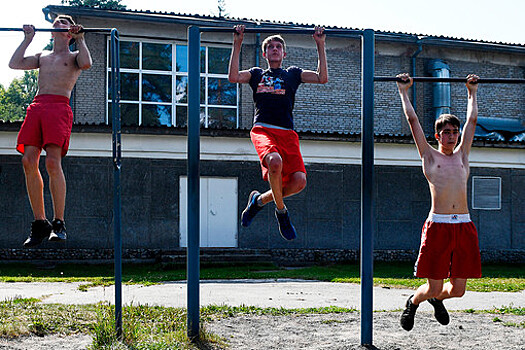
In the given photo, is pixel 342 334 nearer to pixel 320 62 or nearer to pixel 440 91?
pixel 320 62

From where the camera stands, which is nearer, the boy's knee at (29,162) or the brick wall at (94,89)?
the boy's knee at (29,162)

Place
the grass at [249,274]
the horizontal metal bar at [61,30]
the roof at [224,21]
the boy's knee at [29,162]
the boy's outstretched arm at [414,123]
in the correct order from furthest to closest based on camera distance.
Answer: the roof at [224,21] → the grass at [249,274] → the boy's knee at [29,162] → the horizontal metal bar at [61,30] → the boy's outstretched arm at [414,123]

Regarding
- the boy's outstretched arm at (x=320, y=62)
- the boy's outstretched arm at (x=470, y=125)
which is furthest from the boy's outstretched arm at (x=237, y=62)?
the boy's outstretched arm at (x=470, y=125)

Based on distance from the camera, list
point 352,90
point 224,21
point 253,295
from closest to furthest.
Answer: point 253,295
point 224,21
point 352,90

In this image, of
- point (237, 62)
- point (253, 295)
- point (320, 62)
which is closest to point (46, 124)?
point (237, 62)

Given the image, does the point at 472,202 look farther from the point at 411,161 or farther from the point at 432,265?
the point at 432,265

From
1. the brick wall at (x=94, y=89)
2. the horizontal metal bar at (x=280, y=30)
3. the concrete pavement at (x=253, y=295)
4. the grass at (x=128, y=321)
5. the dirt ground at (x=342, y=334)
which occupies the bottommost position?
the concrete pavement at (x=253, y=295)

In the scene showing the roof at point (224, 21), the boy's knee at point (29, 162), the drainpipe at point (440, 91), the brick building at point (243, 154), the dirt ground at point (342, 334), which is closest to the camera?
the boy's knee at point (29, 162)

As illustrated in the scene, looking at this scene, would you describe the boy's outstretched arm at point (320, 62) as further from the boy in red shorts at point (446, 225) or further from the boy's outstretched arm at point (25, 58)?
the boy's outstretched arm at point (25, 58)

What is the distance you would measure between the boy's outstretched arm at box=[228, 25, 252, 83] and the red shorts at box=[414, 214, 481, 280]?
96.2 inches

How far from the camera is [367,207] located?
6758 millimetres

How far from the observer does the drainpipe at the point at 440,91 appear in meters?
23.6

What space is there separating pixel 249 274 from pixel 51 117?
8.72m

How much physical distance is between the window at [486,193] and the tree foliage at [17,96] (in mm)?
60517
